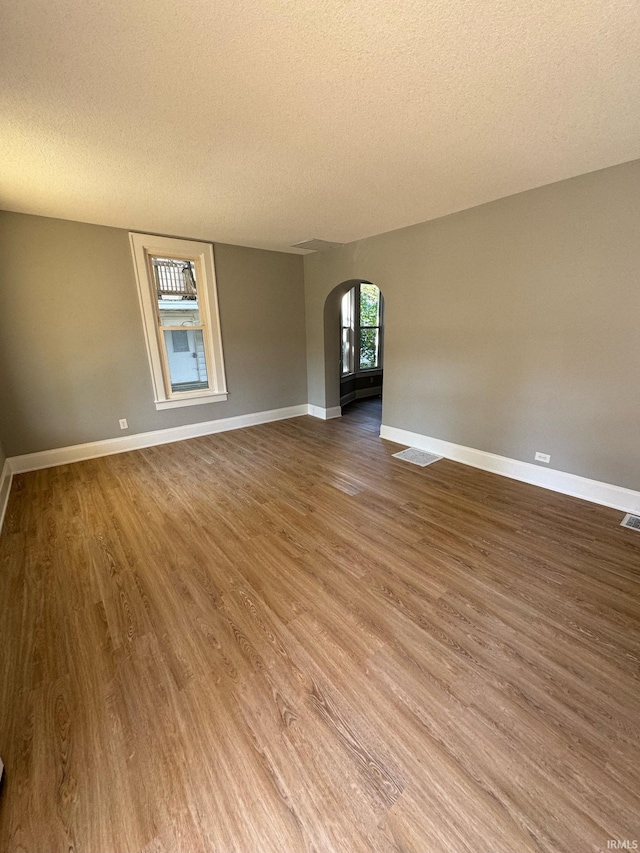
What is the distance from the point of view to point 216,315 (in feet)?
15.4

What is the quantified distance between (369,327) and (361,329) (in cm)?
27

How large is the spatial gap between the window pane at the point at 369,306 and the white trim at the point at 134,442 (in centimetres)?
→ 266

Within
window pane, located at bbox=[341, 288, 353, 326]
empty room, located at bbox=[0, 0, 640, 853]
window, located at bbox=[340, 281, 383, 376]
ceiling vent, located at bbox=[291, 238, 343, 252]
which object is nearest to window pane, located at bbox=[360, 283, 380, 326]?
window, located at bbox=[340, 281, 383, 376]

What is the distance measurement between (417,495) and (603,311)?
208 centimetres

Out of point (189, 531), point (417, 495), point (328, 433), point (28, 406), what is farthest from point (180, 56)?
point (328, 433)

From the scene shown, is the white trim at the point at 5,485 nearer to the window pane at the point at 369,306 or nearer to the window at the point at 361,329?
the window at the point at 361,329

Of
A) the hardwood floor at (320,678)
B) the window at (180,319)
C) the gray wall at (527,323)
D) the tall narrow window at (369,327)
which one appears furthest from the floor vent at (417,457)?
the tall narrow window at (369,327)

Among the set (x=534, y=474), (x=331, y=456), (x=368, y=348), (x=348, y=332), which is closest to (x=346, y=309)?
(x=348, y=332)

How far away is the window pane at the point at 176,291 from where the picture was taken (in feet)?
14.2

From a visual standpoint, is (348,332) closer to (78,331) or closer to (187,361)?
(187,361)

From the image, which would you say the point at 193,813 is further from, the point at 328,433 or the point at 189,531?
the point at 328,433

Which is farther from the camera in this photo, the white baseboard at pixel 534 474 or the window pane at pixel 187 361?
the window pane at pixel 187 361

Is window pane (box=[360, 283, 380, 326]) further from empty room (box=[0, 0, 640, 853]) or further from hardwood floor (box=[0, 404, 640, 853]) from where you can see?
hardwood floor (box=[0, 404, 640, 853])

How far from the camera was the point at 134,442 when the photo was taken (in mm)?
4371
